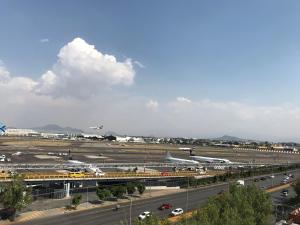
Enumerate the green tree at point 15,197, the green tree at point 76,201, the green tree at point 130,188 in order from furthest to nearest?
the green tree at point 130,188 < the green tree at point 76,201 < the green tree at point 15,197

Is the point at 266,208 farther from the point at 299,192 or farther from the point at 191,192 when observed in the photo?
the point at 191,192

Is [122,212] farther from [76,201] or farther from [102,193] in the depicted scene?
[102,193]

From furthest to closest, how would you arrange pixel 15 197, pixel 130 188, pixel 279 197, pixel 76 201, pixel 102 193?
pixel 279 197
pixel 130 188
pixel 102 193
pixel 76 201
pixel 15 197

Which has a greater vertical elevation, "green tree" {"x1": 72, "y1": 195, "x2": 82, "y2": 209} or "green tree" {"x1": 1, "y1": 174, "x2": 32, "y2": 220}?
"green tree" {"x1": 1, "y1": 174, "x2": 32, "y2": 220}

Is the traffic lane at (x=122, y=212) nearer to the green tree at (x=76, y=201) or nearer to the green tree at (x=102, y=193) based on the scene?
the green tree at (x=76, y=201)

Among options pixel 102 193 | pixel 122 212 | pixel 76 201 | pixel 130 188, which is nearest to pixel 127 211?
pixel 122 212

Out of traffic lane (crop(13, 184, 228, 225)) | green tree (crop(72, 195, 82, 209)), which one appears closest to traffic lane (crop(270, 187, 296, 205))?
traffic lane (crop(13, 184, 228, 225))

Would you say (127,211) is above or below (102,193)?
below

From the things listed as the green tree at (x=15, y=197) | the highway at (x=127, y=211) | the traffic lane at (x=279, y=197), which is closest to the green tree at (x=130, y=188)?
the highway at (x=127, y=211)

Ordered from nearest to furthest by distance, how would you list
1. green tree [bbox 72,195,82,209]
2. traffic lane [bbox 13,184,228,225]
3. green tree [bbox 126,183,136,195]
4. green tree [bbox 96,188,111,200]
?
traffic lane [bbox 13,184,228,225] < green tree [bbox 72,195,82,209] < green tree [bbox 96,188,111,200] < green tree [bbox 126,183,136,195]

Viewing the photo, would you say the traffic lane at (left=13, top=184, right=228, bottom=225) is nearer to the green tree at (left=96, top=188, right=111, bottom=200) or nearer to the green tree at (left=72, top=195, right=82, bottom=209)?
the green tree at (left=72, top=195, right=82, bottom=209)

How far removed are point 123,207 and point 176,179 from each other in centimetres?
3469

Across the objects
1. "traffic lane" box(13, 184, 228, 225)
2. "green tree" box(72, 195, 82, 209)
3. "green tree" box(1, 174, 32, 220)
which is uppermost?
"green tree" box(1, 174, 32, 220)

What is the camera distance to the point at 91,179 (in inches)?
3826
